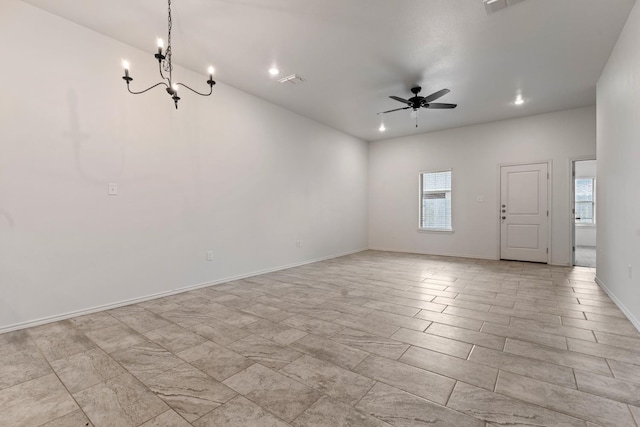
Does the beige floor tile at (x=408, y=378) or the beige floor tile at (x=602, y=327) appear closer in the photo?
the beige floor tile at (x=408, y=378)

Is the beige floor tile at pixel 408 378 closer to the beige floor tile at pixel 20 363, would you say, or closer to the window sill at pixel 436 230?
the beige floor tile at pixel 20 363

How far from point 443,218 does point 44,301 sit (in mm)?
7080

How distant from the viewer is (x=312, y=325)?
2.74 meters

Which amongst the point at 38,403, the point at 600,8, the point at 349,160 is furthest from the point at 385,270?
the point at 38,403

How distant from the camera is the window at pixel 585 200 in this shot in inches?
331

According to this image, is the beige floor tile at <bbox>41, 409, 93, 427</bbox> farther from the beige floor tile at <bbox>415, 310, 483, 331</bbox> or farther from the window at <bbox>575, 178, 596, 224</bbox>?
the window at <bbox>575, 178, 596, 224</bbox>

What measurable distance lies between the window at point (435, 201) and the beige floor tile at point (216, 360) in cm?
602

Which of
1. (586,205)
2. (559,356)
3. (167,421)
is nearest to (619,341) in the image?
(559,356)

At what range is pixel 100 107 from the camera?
320cm

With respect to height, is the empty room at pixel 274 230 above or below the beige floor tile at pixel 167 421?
above

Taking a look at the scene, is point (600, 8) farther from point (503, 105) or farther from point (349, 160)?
point (349, 160)

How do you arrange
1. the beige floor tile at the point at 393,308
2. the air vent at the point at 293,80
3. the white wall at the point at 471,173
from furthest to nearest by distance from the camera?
the white wall at the point at 471,173 < the air vent at the point at 293,80 < the beige floor tile at the point at 393,308

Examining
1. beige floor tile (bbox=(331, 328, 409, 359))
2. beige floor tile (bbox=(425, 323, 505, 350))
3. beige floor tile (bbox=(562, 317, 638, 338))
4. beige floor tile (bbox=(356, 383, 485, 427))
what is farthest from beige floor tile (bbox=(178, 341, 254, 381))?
beige floor tile (bbox=(562, 317, 638, 338))

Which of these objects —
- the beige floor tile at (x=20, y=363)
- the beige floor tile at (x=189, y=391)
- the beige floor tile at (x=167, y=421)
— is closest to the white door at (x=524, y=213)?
the beige floor tile at (x=189, y=391)
